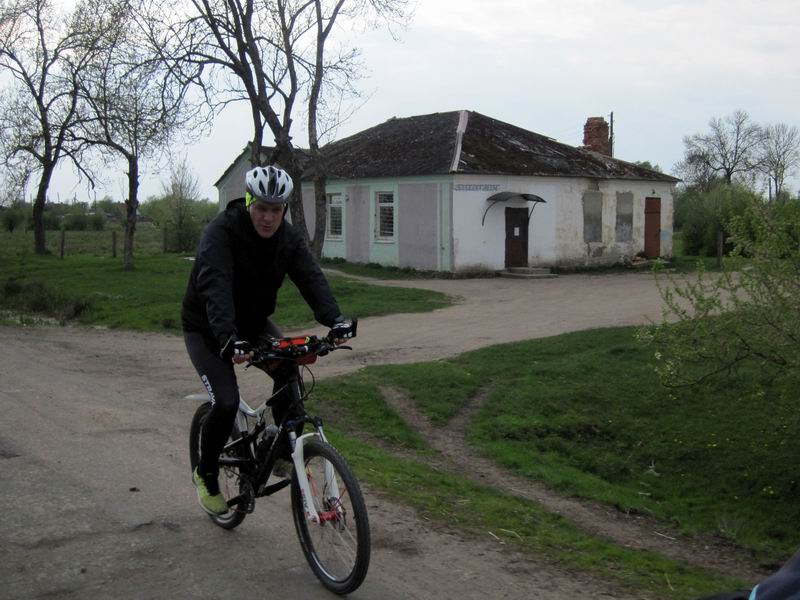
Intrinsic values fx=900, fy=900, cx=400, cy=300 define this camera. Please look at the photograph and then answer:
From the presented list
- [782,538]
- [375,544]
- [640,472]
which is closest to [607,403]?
[640,472]

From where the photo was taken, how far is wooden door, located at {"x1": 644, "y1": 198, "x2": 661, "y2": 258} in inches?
1316

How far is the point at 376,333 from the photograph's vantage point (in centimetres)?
1598

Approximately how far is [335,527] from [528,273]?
971 inches

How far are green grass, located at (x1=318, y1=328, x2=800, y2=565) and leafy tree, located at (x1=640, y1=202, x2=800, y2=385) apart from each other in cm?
60

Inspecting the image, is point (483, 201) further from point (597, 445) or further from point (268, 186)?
point (268, 186)

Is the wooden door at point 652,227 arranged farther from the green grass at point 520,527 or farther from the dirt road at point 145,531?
the green grass at point 520,527

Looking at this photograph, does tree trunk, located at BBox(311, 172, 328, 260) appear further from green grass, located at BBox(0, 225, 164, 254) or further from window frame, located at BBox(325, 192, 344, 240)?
green grass, located at BBox(0, 225, 164, 254)

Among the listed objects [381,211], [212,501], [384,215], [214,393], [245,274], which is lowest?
[212,501]

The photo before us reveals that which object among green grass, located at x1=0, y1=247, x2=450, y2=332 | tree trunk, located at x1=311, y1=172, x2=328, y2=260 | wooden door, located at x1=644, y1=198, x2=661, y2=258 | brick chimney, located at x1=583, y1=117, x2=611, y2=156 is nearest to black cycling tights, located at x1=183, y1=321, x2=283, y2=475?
green grass, located at x1=0, y1=247, x2=450, y2=332

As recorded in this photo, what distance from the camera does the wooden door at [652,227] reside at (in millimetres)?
33438

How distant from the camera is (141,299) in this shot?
21672 mm

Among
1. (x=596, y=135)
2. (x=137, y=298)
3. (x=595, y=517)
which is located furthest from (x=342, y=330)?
(x=596, y=135)

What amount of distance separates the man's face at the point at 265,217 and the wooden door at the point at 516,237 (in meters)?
24.6

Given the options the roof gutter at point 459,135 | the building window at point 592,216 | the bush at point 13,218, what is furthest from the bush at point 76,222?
the building window at point 592,216
